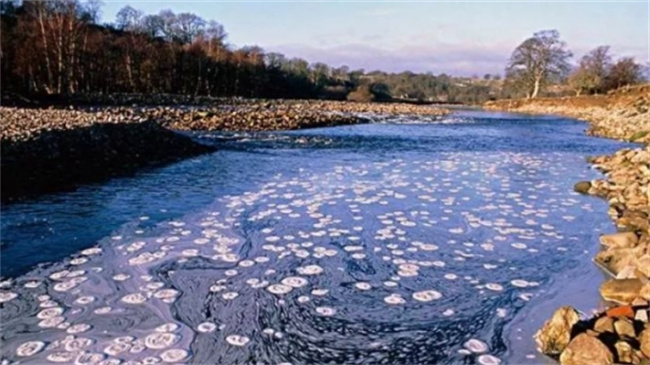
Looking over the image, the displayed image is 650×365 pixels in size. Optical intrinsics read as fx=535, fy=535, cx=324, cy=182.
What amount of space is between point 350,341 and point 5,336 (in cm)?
202

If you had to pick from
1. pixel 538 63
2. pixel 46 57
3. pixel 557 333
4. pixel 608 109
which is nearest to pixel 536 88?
pixel 538 63

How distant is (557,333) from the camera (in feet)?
9.81

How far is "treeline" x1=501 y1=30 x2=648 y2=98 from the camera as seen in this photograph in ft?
153

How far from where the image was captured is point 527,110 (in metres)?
46.9

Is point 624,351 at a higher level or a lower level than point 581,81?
lower

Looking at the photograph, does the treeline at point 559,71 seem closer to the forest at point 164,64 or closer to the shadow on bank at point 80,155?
the forest at point 164,64

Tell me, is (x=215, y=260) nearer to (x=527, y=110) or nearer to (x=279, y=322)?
(x=279, y=322)

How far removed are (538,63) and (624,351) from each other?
178ft

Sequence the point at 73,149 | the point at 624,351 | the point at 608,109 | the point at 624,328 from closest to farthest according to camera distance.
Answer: the point at 624,351 → the point at 624,328 → the point at 73,149 → the point at 608,109

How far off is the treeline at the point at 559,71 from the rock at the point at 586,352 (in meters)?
49.6

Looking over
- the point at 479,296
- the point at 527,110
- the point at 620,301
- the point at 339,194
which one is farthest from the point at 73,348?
the point at 527,110

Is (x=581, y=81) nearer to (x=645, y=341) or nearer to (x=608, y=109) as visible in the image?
(x=608, y=109)

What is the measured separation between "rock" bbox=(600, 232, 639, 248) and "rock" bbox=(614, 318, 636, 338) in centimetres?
200

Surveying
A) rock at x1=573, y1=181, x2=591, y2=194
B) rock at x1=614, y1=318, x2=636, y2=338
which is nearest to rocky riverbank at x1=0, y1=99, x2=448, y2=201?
rock at x1=614, y1=318, x2=636, y2=338
